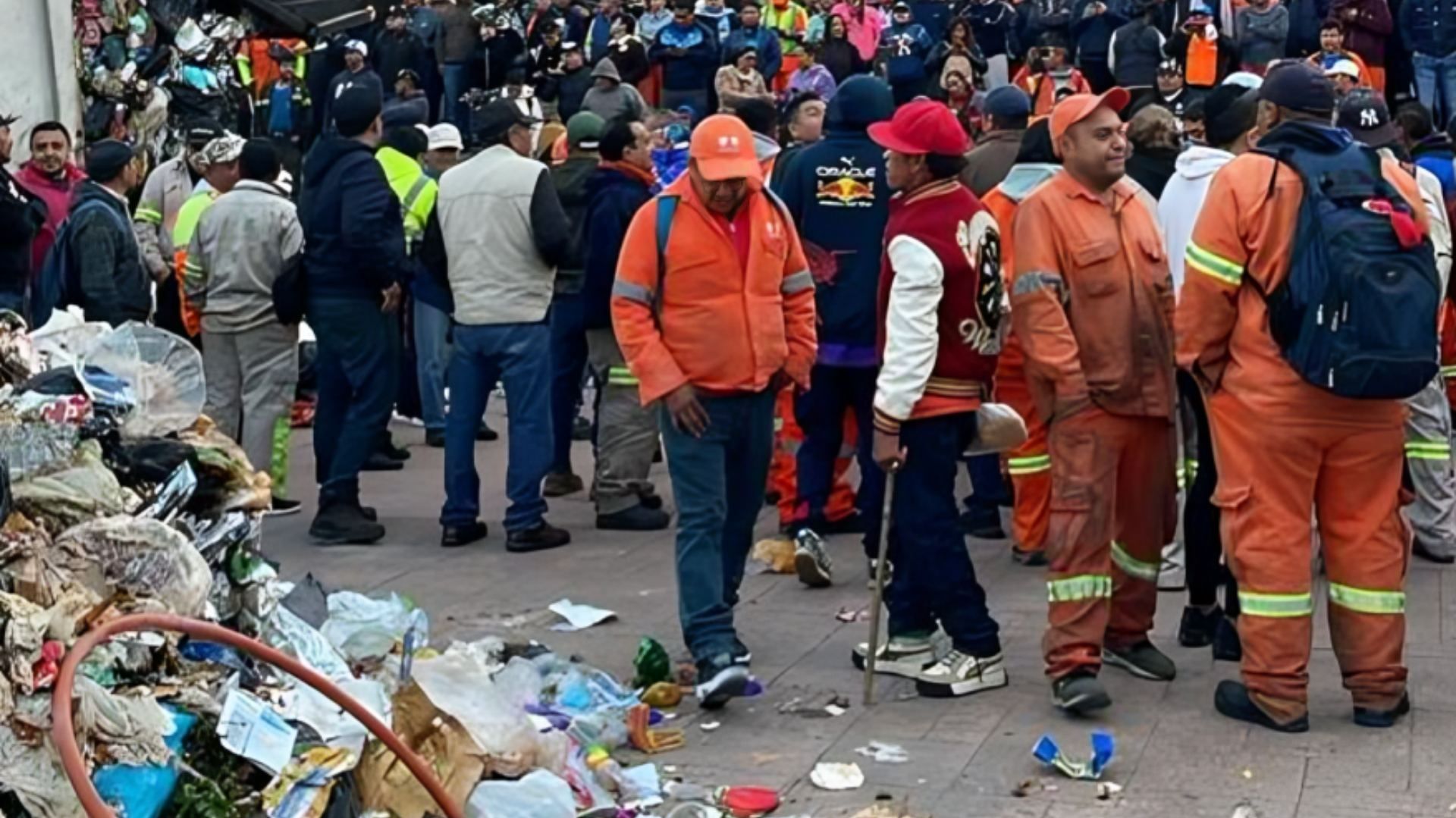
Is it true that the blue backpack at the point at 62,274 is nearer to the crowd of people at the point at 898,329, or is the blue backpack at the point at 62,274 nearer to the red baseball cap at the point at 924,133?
the crowd of people at the point at 898,329

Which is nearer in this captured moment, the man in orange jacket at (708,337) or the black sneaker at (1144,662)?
the man in orange jacket at (708,337)

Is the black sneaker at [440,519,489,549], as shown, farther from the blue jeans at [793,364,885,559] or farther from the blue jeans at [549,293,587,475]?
the blue jeans at [793,364,885,559]

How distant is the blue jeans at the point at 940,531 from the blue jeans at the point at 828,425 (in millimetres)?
1465

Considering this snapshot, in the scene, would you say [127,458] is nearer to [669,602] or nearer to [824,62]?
[669,602]

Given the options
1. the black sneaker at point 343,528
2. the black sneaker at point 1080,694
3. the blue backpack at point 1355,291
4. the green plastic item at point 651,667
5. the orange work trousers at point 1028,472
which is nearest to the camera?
the blue backpack at point 1355,291

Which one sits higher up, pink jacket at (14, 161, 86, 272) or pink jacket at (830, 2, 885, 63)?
pink jacket at (14, 161, 86, 272)

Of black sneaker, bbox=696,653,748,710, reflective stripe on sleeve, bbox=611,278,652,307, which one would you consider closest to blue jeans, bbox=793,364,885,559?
black sneaker, bbox=696,653,748,710

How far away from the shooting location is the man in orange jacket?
7.08 m

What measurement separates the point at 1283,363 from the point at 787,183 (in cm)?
311

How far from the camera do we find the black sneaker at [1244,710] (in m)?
6.76

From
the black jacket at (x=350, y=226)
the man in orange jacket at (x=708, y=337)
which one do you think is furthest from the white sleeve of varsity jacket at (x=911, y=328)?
the black jacket at (x=350, y=226)

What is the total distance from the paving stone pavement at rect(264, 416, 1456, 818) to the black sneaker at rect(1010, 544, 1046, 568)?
52 mm

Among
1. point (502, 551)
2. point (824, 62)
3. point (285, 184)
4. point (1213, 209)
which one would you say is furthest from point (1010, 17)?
point (1213, 209)

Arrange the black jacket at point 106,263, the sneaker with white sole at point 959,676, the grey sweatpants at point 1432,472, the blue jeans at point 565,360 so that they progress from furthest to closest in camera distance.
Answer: the blue jeans at point 565,360
the black jacket at point 106,263
the grey sweatpants at point 1432,472
the sneaker with white sole at point 959,676
